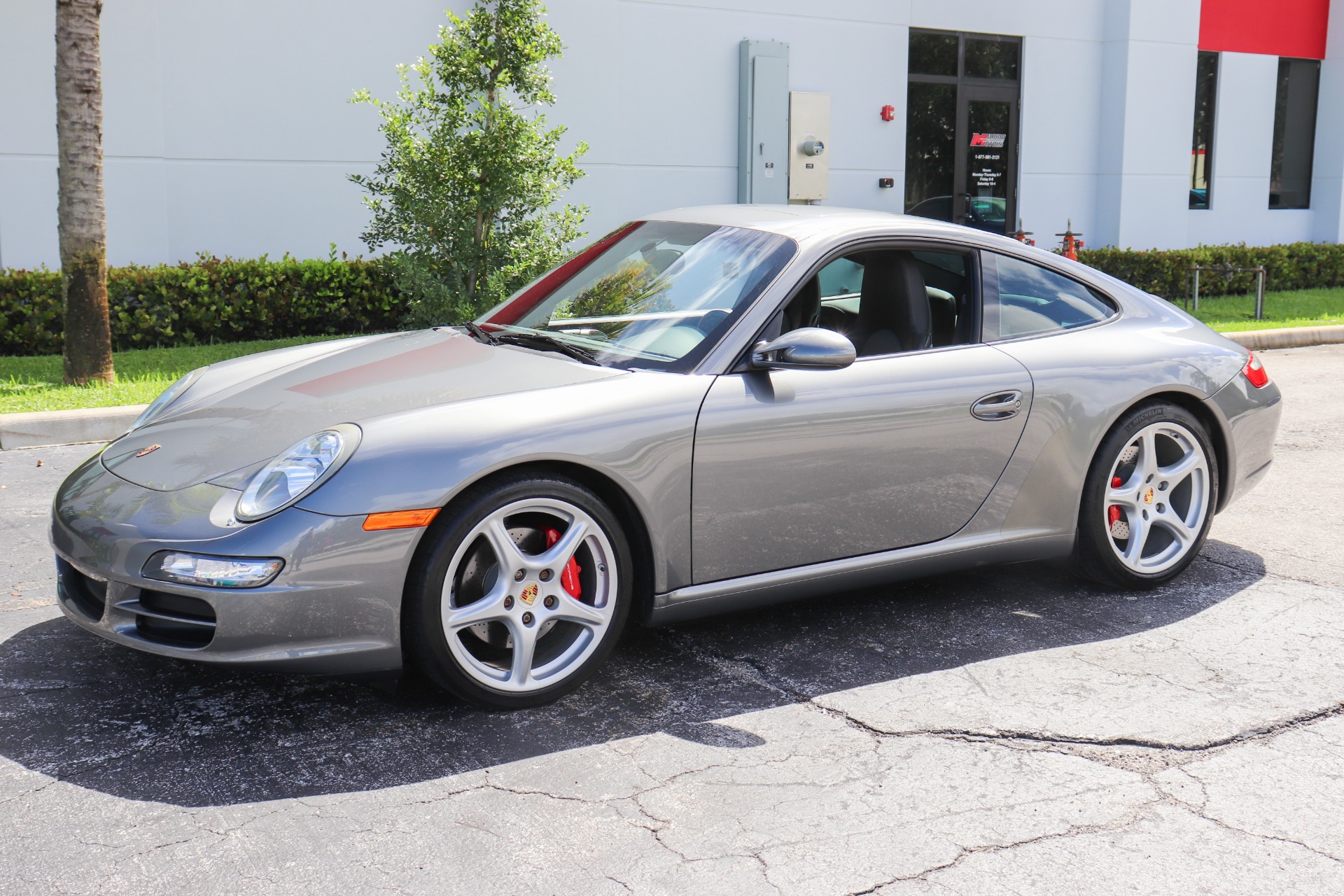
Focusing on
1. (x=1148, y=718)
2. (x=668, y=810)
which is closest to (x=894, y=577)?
(x=1148, y=718)

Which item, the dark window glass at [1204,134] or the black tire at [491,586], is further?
the dark window glass at [1204,134]

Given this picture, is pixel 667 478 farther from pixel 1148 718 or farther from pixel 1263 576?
pixel 1263 576

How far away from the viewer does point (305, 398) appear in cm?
386

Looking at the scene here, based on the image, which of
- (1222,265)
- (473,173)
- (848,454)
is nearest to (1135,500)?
(848,454)

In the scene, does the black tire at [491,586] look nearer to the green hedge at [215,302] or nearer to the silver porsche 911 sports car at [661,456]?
the silver porsche 911 sports car at [661,456]

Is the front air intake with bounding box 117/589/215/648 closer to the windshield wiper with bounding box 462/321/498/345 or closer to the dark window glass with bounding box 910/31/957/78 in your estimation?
the windshield wiper with bounding box 462/321/498/345

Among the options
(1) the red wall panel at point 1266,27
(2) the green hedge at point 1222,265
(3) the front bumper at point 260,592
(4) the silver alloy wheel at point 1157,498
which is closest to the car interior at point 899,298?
(4) the silver alloy wheel at point 1157,498

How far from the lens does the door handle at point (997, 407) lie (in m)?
4.25

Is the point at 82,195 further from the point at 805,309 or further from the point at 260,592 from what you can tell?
the point at 260,592

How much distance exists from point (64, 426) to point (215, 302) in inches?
128

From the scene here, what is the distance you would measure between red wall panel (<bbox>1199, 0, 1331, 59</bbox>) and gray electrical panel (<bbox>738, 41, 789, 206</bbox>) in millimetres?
7173

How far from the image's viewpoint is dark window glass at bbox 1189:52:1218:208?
1881 cm

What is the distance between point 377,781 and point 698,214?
7.98 ft

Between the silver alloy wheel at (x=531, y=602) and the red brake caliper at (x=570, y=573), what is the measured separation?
0.06 ft
